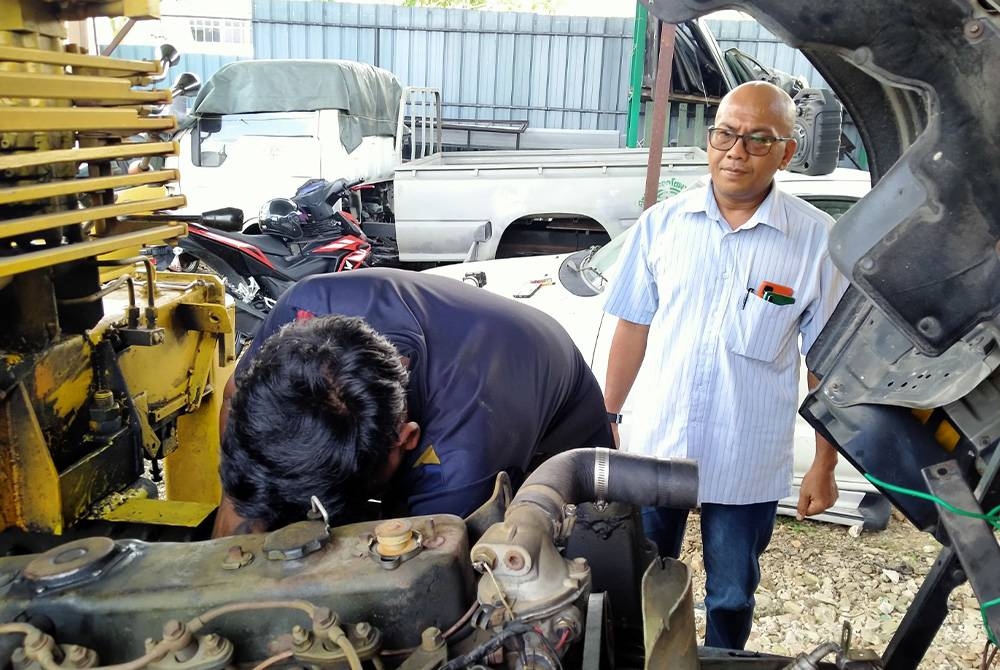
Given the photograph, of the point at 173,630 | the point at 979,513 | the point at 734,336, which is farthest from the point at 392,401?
the point at 734,336

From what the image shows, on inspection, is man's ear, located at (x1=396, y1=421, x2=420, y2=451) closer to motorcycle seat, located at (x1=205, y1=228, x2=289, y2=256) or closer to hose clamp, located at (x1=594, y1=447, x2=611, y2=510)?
hose clamp, located at (x1=594, y1=447, x2=611, y2=510)

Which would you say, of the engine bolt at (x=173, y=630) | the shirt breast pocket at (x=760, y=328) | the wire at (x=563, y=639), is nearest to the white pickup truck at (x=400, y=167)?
the shirt breast pocket at (x=760, y=328)

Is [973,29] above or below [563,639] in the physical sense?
above

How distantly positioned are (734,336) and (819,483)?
1.64 feet

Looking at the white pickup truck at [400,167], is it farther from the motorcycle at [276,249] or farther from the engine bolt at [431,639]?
the engine bolt at [431,639]

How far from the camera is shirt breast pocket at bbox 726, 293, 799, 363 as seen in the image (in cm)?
209

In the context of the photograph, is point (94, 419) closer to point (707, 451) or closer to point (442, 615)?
point (442, 615)

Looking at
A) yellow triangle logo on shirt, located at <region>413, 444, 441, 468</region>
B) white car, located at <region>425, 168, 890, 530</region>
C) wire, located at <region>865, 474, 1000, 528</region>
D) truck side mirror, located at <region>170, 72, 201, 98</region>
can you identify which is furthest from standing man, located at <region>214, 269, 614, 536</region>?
truck side mirror, located at <region>170, 72, 201, 98</region>

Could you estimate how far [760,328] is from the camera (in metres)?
2.09

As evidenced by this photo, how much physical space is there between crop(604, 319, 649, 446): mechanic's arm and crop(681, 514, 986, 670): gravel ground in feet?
2.71

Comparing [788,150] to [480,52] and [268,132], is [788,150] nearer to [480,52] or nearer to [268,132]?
[268,132]

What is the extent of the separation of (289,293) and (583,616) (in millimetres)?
1005

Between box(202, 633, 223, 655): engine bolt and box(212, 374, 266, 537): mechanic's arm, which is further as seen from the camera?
box(212, 374, 266, 537): mechanic's arm

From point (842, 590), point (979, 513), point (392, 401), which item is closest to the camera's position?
point (979, 513)
